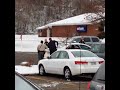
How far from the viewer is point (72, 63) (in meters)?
12.8

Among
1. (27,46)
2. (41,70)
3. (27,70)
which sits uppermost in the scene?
(27,46)

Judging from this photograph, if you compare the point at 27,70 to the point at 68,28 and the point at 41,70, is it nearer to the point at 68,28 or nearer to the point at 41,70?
the point at 41,70

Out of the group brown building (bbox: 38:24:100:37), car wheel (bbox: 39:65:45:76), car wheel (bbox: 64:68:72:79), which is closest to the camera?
car wheel (bbox: 64:68:72:79)

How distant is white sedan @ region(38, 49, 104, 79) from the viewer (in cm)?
1265

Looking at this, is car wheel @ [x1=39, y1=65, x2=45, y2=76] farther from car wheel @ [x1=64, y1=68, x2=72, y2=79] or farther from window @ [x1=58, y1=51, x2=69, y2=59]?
car wheel @ [x1=64, y1=68, x2=72, y2=79]

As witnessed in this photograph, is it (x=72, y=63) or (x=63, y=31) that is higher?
(x=63, y=31)

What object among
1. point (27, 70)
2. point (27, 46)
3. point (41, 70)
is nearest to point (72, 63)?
point (41, 70)

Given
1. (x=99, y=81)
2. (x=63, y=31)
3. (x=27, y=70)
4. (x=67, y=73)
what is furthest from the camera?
(x=63, y=31)

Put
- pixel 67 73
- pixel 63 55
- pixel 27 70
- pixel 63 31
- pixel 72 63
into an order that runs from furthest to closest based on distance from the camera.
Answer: pixel 63 31, pixel 27 70, pixel 63 55, pixel 67 73, pixel 72 63

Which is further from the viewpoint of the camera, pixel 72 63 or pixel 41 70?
pixel 41 70

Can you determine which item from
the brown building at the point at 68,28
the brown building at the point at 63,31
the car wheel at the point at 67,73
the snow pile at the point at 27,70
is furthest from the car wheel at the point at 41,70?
the brown building at the point at 63,31

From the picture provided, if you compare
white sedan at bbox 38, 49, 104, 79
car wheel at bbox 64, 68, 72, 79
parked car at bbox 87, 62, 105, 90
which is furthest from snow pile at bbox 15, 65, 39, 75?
parked car at bbox 87, 62, 105, 90
